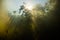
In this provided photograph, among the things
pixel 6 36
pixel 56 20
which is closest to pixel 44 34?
pixel 56 20

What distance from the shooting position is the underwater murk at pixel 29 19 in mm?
2947

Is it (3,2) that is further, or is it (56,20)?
(3,2)

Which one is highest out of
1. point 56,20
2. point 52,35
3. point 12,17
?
point 12,17

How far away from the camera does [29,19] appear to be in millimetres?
3031

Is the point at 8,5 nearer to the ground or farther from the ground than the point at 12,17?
farther from the ground

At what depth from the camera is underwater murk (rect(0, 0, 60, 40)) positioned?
2947 mm

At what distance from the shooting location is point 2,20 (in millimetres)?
3123

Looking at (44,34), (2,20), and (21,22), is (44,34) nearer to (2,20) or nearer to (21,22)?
(21,22)

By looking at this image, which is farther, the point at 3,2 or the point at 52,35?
the point at 3,2

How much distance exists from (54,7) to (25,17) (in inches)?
23.5

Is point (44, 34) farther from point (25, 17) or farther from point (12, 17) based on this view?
point (12, 17)

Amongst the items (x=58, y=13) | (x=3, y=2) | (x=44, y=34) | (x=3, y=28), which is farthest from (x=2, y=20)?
(x=58, y=13)

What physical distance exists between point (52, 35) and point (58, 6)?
0.57 m

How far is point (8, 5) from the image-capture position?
3.13 m
